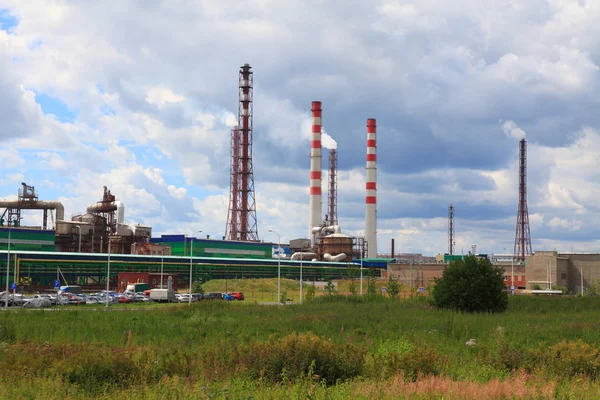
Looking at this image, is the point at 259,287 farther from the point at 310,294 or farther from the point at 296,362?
the point at 296,362

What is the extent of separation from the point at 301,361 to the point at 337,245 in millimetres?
112360

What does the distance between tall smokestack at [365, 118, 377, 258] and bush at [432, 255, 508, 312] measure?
285 ft

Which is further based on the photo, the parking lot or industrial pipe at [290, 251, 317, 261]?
industrial pipe at [290, 251, 317, 261]

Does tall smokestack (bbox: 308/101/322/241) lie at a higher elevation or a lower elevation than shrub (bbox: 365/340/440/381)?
higher

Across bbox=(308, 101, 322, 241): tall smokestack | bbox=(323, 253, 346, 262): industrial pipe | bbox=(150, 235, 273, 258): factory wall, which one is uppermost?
bbox=(308, 101, 322, 241): tall smokestack

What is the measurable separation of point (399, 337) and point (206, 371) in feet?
32.8

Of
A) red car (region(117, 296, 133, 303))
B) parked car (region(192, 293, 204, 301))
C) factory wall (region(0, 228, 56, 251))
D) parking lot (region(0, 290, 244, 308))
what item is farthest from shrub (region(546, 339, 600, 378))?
factory wall (region(0, 228, 56, 251))

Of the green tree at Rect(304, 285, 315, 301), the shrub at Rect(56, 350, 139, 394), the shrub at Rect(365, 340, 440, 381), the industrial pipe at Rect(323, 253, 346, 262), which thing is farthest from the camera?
the industrial pipe at Rect(323, 253, 346, 262)

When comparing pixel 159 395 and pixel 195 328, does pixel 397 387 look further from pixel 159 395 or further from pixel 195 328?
pixel 195 328

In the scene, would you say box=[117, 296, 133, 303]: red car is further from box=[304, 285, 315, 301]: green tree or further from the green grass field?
the green grass field

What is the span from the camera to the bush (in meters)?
40.7

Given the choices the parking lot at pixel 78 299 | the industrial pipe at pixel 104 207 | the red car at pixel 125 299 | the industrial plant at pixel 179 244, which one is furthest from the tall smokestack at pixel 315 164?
the red car at pixel 125 299

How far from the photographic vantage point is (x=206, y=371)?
1644cm

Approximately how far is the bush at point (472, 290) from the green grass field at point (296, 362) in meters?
12.1
